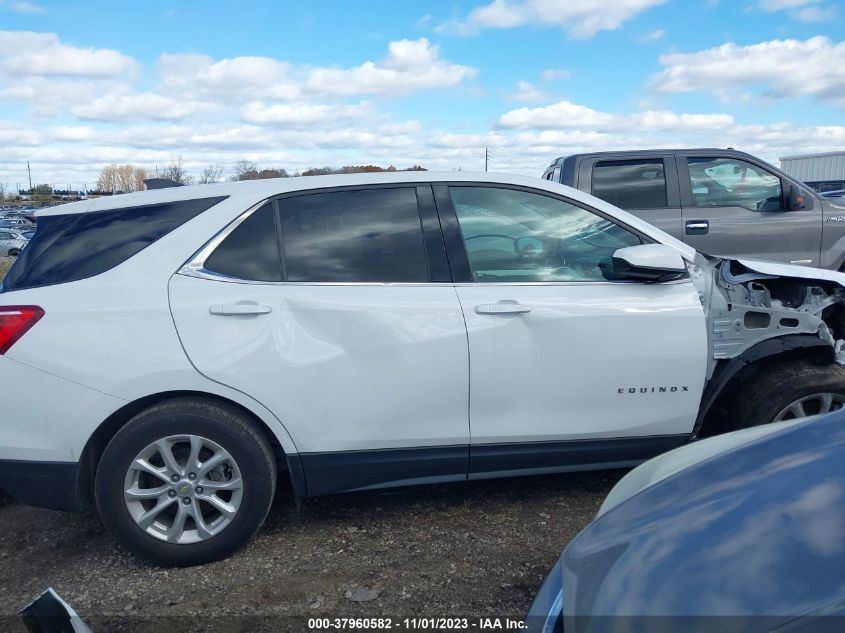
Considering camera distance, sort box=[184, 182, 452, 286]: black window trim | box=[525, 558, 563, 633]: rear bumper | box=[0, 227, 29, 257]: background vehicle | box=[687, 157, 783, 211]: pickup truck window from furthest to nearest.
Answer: box=[0, 227, 29, 257]: background vehicle < box=[687, 157, 783, 211]: pickup truck window < box=[184, 182, 452, 286]: black window trim < box=[525, 558, 563, 633]: rear bumper

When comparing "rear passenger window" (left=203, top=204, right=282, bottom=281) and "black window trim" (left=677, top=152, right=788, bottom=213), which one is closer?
"rear passenger window" (left=203, top=204, right=282, bottom=281)

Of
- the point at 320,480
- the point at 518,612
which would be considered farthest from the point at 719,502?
the point at 320,480

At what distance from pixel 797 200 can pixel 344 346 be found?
18.3 ft

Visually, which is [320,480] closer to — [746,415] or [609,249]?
[609,249]

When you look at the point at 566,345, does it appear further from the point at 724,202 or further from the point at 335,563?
the point at 724,202

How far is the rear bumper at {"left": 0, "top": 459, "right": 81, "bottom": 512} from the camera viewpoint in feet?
9.80

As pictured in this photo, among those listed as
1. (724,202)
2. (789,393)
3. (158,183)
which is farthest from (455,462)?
(724,202)

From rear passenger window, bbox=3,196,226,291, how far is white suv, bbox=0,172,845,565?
1 centimetres

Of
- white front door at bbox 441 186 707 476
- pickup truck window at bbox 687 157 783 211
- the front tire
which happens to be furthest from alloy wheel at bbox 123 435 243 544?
pickup truck window at bbox 687 157 783 211

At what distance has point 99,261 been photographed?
124 inches

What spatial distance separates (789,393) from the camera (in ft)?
11.5

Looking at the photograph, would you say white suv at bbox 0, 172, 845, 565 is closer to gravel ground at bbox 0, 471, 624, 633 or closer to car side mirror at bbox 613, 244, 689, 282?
car side mirror at bbox 613, 244, 689, 282

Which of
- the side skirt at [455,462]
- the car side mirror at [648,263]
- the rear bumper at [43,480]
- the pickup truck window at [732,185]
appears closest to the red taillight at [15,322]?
the rear bumper at [43,480]

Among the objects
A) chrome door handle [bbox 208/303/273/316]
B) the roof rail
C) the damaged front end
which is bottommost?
the damaged front end
